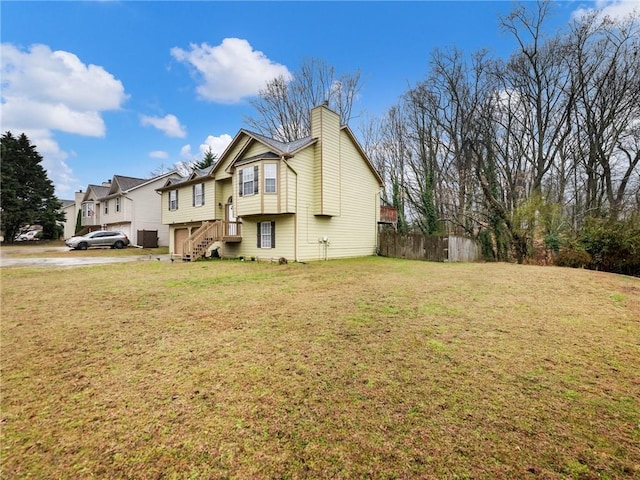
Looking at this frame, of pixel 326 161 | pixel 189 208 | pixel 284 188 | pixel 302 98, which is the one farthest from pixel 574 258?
pixel 302 98

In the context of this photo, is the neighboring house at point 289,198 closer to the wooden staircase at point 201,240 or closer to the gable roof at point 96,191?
the wooden staircase at point 201,240

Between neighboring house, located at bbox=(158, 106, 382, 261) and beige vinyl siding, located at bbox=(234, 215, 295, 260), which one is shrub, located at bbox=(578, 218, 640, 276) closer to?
neighboring house, located at bbox=(158, 106, 382, 261)

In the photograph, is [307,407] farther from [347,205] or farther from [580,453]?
[347,205]

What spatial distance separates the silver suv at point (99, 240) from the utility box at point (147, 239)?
1088mm

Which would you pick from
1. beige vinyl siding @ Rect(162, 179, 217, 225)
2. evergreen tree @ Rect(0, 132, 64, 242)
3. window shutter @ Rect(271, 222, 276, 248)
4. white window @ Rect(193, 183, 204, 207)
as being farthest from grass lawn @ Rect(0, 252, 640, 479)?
evergreen tree @ Rect(0, 132, 64, 242)

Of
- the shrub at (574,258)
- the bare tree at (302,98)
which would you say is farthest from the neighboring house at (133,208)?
the shrub at (574,258)

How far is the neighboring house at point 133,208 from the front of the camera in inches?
1069

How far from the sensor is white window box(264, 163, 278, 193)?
14602 millimetres

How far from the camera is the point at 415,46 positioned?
68.2 ft

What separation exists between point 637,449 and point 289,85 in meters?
30.7

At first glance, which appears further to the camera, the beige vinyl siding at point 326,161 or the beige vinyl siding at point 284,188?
the beige vinyl siding at point 326,161

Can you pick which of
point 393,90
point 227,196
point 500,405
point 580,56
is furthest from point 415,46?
point 500,405

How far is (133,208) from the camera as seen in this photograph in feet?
89.2

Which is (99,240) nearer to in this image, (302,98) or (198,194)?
(198,194)
